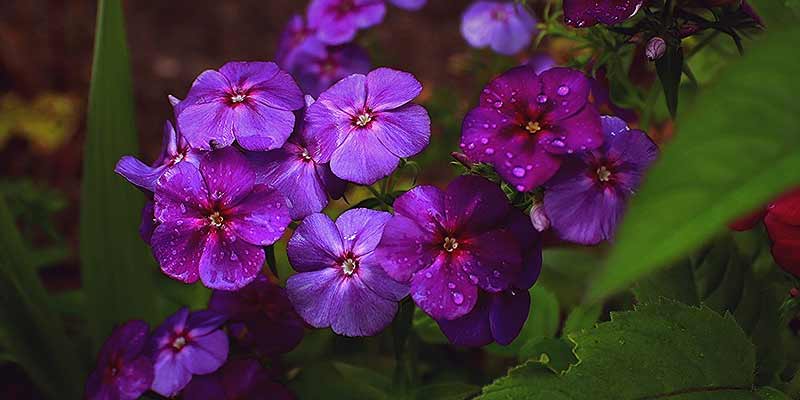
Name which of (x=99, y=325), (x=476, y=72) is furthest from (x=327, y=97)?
(x=476, y=72)

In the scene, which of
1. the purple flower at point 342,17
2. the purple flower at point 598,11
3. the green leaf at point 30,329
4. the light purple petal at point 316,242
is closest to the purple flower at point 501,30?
the purple flower at point 342,17

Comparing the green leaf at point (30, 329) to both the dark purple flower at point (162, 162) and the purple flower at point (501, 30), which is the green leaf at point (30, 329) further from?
the purple flower at point (501, 30)

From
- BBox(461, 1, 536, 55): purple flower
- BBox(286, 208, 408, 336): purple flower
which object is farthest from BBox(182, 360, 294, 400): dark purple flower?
BBox(461, 1, 536, 55): purple flower

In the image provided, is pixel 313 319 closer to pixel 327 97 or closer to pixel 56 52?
pixel 327 97

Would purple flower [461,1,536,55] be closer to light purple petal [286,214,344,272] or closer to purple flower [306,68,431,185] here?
purple flower [306,68,431,185]

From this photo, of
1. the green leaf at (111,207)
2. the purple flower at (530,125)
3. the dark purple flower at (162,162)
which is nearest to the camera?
the purple flower at (530,125)

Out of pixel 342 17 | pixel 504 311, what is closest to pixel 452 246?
pixel 504 311
